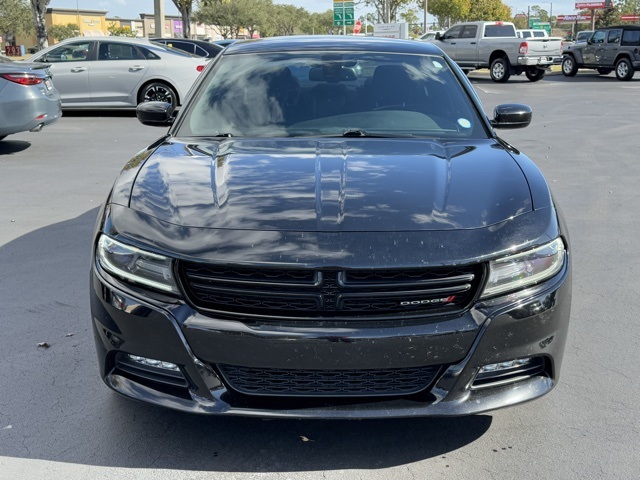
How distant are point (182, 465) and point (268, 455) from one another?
33 centimetres

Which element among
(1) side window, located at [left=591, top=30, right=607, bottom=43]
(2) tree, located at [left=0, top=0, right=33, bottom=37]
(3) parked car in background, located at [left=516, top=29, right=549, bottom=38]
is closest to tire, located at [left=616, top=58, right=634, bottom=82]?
(1) side window, located at [left=591, top=30, right=607, bottom=43]

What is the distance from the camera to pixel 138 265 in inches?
113

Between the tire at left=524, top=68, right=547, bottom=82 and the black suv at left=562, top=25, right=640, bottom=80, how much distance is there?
7.16 feet

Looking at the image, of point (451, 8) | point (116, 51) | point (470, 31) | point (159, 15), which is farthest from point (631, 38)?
point (451, 8)

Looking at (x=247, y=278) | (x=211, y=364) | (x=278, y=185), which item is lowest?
(x=211, y=364)

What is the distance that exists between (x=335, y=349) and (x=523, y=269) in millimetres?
768

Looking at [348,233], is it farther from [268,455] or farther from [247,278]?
[268,455]

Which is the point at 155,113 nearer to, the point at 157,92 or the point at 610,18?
the point at 157,92

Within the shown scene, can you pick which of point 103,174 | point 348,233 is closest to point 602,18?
point 103,174

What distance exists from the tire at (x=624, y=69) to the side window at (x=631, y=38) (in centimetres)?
61

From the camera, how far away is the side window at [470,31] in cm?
2909

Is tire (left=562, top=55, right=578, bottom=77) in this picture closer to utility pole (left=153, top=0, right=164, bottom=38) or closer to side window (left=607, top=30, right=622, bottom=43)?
side window (left=607, top=30, right=622, bottom=43)

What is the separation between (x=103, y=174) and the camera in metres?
9.27

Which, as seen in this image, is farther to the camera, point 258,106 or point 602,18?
point 602,18
